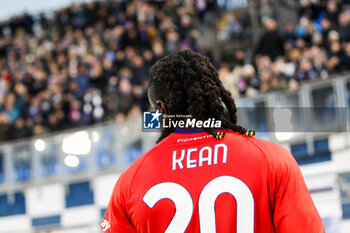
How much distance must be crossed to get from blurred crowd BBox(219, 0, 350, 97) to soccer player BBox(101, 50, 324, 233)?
4.94 metres

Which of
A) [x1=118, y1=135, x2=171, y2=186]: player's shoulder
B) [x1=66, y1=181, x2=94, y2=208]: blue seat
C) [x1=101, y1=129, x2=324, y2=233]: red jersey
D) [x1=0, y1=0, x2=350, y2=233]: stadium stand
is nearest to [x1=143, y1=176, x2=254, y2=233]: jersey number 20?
[x1=101, y1=129, x2=324, y2=233]: red jersey

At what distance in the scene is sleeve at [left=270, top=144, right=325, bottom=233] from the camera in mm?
1732

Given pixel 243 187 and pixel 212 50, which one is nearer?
pixel 243 187

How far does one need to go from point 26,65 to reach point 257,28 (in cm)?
536

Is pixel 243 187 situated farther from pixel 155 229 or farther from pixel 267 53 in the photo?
pixel 267 53

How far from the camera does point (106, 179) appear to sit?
7.89m

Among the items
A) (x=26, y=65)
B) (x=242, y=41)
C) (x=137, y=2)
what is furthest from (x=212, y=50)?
(x=26, y=65)

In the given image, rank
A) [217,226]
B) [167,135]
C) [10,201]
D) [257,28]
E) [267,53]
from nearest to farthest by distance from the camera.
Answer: [217,226] < [167,135] < [10,201] < [267,53] < [257,28]

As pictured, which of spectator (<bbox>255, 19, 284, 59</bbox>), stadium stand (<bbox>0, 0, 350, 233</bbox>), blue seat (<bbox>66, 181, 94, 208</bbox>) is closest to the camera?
stadium stand (<bbox>0, 0, 350, 233</bbox>)

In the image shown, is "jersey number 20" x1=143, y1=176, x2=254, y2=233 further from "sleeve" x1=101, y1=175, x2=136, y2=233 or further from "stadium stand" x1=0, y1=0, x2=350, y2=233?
"stadium stand" x1=0, y1=0, x2=350, y2=233

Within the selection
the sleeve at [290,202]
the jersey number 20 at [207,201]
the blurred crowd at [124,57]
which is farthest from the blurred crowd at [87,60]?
the sleeve at [290,202]

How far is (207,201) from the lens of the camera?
1782mm

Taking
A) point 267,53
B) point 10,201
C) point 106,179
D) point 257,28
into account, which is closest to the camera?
point 106,179

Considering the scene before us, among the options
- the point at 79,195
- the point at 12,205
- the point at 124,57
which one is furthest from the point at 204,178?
the point at 124,57
